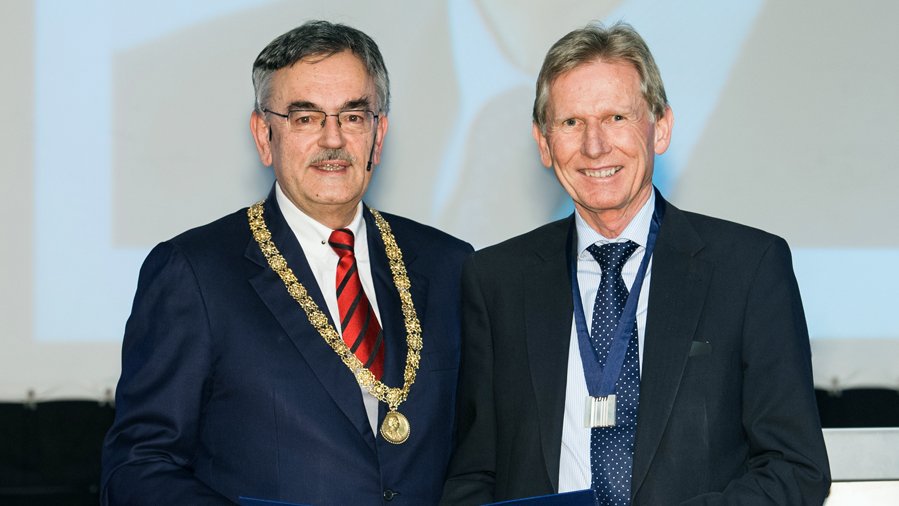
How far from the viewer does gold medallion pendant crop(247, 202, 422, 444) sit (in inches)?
107

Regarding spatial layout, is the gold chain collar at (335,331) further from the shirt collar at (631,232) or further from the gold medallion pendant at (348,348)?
the shirt collar at (631,232)

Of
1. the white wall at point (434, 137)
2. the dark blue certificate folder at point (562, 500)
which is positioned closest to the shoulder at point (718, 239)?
the dark blue certificate folder at point (562, 500)

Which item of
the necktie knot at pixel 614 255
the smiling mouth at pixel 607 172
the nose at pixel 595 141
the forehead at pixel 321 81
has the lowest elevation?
the necktie knot at pixel 614 255

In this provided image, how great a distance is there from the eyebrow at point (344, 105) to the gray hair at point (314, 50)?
0.07m

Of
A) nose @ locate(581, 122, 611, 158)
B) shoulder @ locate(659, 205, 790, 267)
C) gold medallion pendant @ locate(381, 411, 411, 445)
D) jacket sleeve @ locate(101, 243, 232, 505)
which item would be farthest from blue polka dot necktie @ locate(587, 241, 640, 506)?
jacket sleeve @ locate(101, 243, 232, 505)

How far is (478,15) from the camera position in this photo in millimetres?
5051

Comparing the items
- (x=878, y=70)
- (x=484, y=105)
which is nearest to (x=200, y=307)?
(x=484, y=105)

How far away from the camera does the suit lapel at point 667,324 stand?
2361mm

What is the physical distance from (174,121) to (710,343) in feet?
10.2

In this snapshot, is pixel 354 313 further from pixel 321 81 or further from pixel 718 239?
pixel 718 239

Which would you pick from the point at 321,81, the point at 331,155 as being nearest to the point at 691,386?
the point at 331,155

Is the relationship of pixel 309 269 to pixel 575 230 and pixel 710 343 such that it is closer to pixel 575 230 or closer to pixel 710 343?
pixel 575 230

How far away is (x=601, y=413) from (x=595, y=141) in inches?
24.9

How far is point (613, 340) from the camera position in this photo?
2.46 metres
